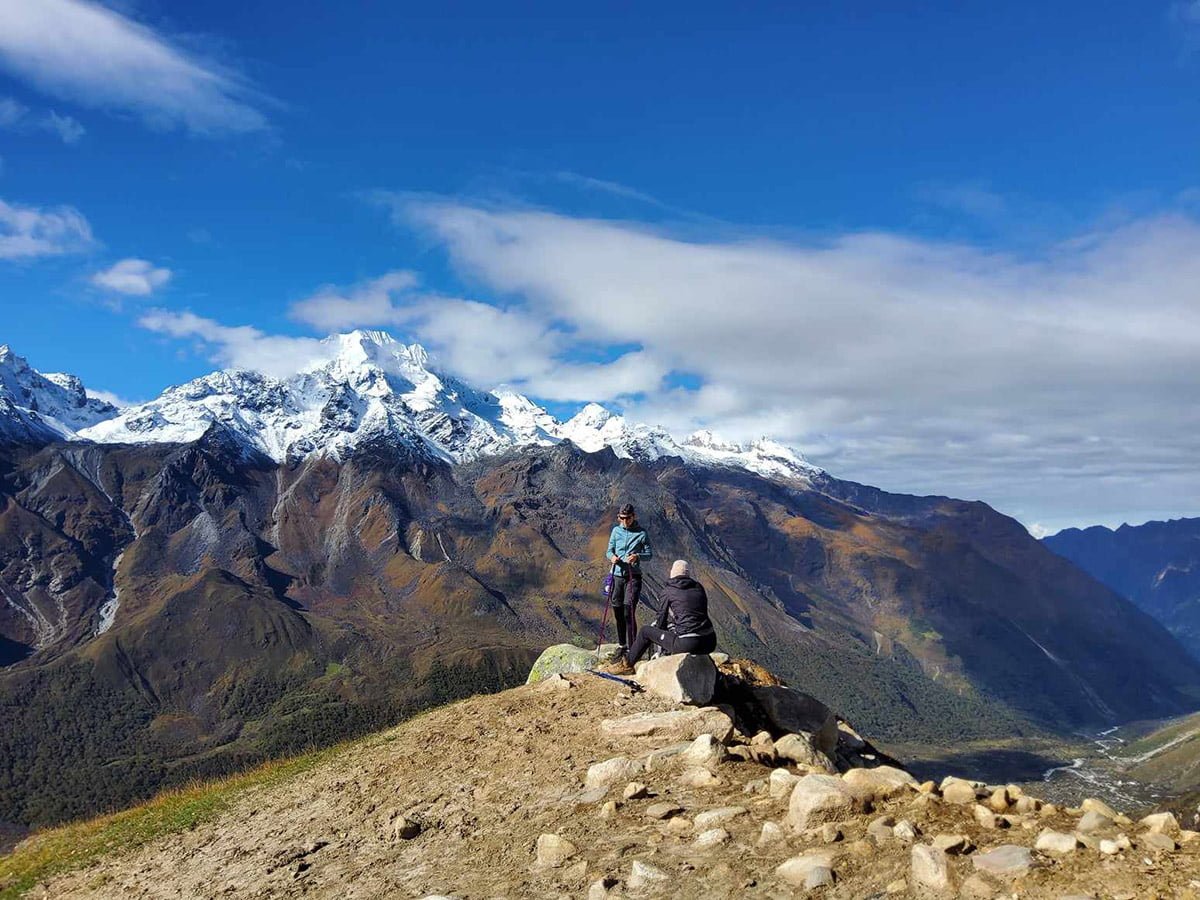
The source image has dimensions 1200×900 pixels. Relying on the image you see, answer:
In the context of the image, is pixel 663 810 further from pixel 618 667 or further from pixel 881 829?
pixel 618 667

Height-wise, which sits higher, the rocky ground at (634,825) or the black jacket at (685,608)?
the black jacket at (685,608)

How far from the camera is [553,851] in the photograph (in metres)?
14.0

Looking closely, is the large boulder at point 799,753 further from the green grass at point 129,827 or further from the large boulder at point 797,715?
the green grass at point 129,827

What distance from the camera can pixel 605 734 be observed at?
20.0 m

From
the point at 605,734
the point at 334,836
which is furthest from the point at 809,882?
the point at 334,836

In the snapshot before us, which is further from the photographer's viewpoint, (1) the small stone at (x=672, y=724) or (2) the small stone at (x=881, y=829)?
(1) the small stone at (x=672, y=724)

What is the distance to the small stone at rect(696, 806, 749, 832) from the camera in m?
13.9

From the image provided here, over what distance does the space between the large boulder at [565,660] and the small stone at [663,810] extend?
12.9 metres

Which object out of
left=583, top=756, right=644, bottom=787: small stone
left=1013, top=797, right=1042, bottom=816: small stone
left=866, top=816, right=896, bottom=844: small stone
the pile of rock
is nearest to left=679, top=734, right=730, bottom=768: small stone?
the pile of rock

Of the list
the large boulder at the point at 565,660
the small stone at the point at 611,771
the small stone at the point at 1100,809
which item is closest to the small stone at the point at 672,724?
the small stone at the point at 611,771

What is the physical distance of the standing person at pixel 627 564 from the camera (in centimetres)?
2714

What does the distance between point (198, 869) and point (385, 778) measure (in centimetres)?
440

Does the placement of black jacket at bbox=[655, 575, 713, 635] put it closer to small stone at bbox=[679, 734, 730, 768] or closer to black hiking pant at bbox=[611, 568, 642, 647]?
black hiking pant at bbox=[611, 568, 642, 647]

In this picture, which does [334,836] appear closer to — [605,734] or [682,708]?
[605,734]
